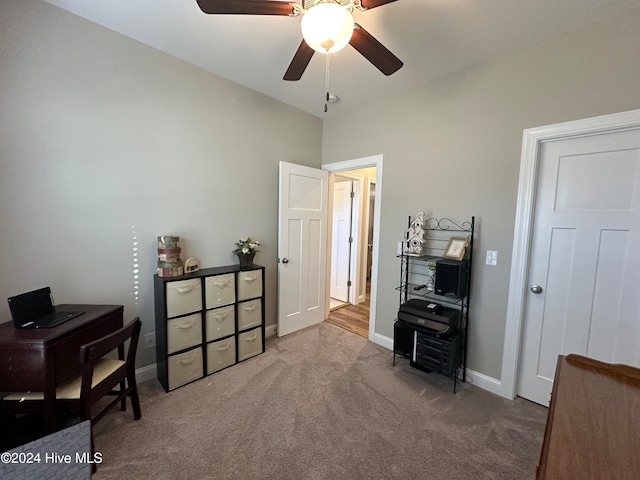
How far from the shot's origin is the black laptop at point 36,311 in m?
1.49

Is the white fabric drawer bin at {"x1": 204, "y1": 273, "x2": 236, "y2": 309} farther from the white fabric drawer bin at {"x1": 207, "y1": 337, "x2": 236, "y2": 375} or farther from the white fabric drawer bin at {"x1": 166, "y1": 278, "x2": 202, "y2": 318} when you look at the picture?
the white fabric drawer bin at {"x1": 207, "y1": 337, "x2": 236, "y2": 375}

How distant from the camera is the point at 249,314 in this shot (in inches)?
103

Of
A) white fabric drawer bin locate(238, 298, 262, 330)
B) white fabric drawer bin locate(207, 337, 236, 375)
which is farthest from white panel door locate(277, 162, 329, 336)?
white fabric drawer bin locate(207, 337, 236, 375)

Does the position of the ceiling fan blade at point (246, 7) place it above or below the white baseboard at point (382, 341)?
above

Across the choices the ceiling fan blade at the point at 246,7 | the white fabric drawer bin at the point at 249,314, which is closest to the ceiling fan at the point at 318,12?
the ceiling fan blade at the point at 246,7

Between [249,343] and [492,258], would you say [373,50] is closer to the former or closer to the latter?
[492,258]

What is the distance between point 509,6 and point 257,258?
9.39ft

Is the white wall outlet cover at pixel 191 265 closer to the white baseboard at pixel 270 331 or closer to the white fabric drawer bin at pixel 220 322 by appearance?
the white fabric drawer bin at pixel 220 322

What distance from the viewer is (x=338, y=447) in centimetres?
164

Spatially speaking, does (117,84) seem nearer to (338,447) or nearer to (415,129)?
(415,129)

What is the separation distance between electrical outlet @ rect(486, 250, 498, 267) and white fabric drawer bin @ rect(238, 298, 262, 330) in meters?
2.14

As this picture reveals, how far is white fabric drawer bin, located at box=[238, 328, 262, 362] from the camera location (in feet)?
8.42

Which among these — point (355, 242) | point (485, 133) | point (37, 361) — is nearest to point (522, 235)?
point (485, 133)

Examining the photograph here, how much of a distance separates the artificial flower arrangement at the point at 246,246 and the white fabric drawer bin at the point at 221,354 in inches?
32.7
